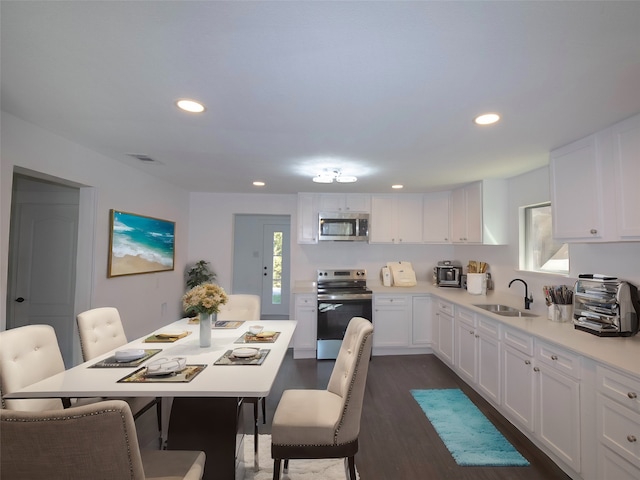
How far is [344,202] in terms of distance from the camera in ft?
15.6

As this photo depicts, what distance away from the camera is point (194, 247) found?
5027 mm

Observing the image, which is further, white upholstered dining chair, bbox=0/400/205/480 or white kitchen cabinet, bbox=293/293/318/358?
white kitchen cabinet, bbox=293/293/318/358

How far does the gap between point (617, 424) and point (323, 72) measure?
2.31 m

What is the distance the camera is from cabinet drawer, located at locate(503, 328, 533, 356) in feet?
7.74

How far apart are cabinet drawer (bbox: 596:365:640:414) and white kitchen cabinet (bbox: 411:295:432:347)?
2.63 m

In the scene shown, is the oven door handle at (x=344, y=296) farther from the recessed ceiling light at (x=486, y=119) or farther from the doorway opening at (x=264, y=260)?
the recessed ceiling light at (x=486, y=119)

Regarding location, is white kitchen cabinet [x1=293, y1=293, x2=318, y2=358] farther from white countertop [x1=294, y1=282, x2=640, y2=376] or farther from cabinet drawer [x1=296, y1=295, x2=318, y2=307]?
white countertop [x1=294, y1=282, x2=640, y2=376]

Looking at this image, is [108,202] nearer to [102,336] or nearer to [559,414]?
[102,336]

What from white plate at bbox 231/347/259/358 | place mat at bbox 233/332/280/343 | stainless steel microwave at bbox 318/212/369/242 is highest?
stainless steel microwave at bbox 318/212/369/242

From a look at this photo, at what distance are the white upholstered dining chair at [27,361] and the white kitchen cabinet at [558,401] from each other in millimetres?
3019

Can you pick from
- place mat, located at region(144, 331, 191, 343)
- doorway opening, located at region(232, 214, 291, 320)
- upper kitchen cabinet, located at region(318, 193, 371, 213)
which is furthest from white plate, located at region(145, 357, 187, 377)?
doorway opening, located at region(232, 214, 291, 320)

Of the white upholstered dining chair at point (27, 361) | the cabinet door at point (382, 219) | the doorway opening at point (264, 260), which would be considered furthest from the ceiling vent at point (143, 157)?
the cabinet door at point (382, 219)

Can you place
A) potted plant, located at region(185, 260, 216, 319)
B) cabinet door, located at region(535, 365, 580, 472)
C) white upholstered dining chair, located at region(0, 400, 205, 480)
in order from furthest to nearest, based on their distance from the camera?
potted plant, located at region(185, 260, 216, 319)
cabinet door, located at region(535, 365, 580, 472)
white upholstered dining chair, located at region(0, 400, 205, 480)

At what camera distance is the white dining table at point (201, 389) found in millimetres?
1479
